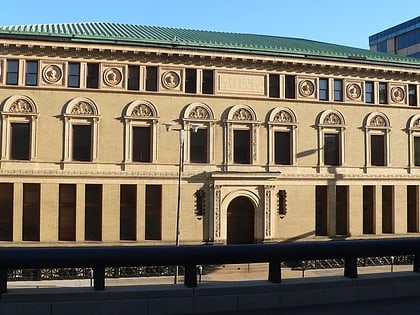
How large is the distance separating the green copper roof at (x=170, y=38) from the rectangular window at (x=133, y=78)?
1.57 meters

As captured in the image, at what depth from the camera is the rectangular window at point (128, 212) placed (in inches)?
1166

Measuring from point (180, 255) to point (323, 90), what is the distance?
94.3 ft

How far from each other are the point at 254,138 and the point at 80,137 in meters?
10.8

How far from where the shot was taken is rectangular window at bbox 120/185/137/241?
29.6 meters

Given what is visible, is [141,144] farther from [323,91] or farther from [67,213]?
[323,91]

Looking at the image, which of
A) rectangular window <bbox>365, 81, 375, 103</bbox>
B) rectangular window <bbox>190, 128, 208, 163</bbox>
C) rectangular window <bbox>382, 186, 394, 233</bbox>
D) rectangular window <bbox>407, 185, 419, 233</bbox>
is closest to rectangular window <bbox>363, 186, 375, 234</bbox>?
rectangular window <bbox>382, 186, 394, 233</bbox>

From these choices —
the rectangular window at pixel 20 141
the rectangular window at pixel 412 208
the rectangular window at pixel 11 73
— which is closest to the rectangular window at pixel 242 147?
the rectangular window at pixel 20 141

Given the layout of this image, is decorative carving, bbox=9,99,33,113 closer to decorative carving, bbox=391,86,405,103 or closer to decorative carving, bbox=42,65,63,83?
decorative carving, bbox=42,65,63,83

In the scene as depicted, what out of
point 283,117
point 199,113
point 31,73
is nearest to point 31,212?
point 31,73

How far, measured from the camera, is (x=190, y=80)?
3098 cm

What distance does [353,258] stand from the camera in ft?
24.6

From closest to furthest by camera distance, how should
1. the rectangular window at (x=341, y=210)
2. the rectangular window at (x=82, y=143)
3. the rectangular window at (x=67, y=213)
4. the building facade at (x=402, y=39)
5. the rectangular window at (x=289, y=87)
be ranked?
the rectangular window at (x=67, y=213) < the rectangular window at (x=82, y=143) < the rectangular window at (x=289, y=87) < the rectangular window at (x=341, y=210) < the building facade at (x=402, y=39)

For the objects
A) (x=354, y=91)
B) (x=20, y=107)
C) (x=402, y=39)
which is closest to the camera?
(x=20, y=107)

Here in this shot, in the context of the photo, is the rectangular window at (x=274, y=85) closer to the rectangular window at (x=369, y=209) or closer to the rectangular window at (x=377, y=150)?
the rectangular window at (x=377, y=150)
